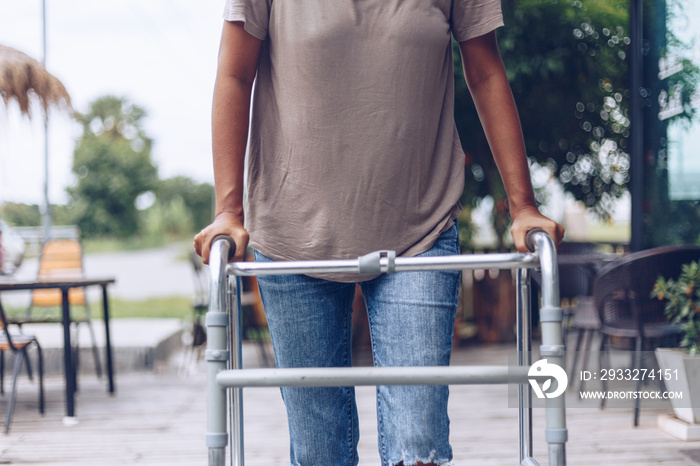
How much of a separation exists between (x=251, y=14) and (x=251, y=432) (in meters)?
2.41

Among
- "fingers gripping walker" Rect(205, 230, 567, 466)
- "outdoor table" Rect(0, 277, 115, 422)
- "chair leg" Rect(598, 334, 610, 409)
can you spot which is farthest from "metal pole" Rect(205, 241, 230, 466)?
"chair leg" Rect(598, 334, 610, 409)

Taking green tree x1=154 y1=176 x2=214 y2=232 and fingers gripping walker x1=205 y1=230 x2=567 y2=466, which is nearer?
fingers gripping walker x1=205 y1=230 x2=567 y2=466

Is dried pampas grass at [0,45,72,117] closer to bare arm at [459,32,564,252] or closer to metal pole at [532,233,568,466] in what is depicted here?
bare arm at [459,32,564,252]

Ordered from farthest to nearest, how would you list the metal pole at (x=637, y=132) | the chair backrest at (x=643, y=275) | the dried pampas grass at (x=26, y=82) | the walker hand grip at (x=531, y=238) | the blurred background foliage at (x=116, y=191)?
1. the blurred background foliage at (x=116, y=191)
2. the metal pole at (x=637, y=132)
3. the dried pampas grass at (x=26, y=82)
4. the chair backrest at (x=643, y=275)
5. the walker hand grip at (x=531, y=238)

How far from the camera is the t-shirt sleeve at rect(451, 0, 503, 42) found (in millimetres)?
1303

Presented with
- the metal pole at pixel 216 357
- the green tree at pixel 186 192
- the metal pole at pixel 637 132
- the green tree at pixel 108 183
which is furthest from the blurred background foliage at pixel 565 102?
the green tree at pixel 186 192

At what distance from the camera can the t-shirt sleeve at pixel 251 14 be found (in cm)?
121

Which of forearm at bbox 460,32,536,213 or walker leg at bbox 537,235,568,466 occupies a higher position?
forearm at bbox 460,32,536,213

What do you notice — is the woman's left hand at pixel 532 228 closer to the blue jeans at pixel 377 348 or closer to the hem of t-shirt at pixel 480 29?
the blue jeans at pixel 377 348

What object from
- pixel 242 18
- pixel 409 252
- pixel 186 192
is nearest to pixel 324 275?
pixel 409 252

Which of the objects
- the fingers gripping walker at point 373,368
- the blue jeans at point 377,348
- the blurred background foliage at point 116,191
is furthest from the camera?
the blurred background foliage at point 116,191

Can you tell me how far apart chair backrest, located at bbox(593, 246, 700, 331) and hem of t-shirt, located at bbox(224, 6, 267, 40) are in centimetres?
233

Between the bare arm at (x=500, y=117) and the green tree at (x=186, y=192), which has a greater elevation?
the green tree at (x=186, y=192)

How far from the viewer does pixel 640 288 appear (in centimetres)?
309
